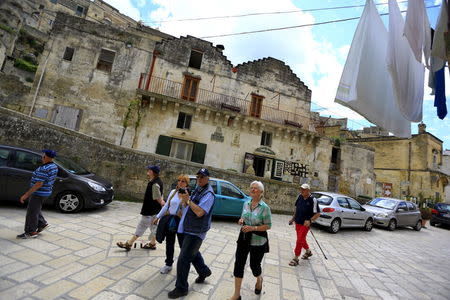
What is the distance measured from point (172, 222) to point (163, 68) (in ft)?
52.9

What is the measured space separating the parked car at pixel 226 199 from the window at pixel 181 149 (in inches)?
347

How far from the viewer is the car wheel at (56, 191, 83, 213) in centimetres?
642

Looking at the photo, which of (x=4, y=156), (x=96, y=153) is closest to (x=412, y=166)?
(x=96, y=153)

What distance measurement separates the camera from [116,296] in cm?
294

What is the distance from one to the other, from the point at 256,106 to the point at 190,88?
586 centimetres

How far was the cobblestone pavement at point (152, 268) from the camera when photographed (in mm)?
3111

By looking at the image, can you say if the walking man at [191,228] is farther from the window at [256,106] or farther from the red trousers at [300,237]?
the window at [256,106]

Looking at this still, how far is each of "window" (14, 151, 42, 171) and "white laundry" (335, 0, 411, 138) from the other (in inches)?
313

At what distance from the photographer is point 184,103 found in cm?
1644

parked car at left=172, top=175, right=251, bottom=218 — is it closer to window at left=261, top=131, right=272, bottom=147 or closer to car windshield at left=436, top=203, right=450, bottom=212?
window at left=261, top=131, right=272, bottom=147

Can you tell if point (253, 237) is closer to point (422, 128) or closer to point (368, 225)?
point (368, 225)

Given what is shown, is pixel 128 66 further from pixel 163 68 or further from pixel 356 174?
pixel 356 174

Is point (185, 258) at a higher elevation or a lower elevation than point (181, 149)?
lower

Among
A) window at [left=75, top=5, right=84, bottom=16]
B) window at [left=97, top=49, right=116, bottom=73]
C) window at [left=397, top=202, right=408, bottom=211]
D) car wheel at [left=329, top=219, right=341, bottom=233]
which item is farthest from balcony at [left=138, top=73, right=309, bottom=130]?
window at [left=75, top=5, right=84, bottom=16]
